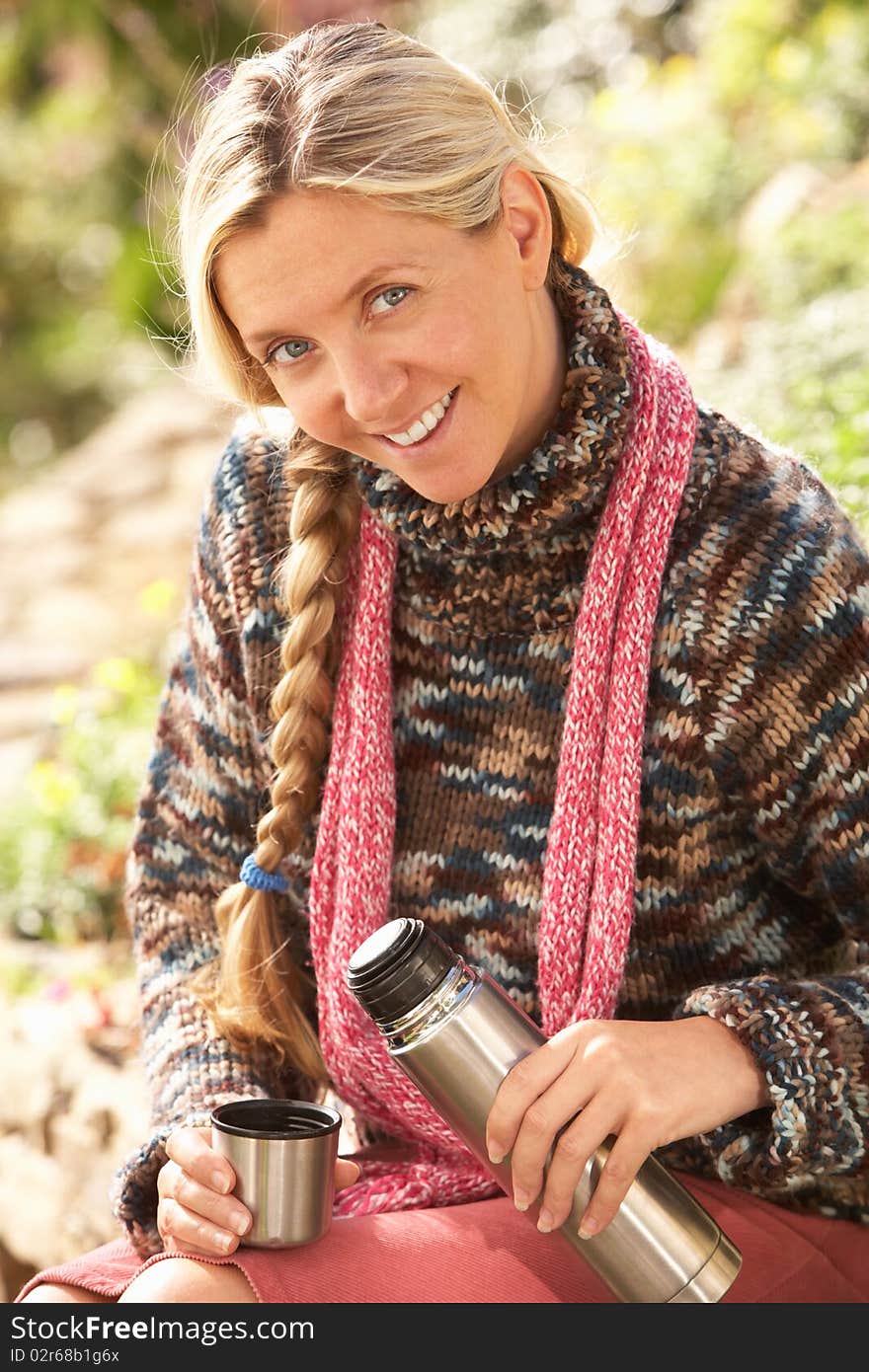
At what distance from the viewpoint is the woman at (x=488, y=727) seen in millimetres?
1604

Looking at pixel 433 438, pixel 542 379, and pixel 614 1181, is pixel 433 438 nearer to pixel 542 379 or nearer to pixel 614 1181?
pixel 542 379

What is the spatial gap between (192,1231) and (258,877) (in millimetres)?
487

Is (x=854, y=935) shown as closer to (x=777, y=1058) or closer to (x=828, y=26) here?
(x=777, y=1058)

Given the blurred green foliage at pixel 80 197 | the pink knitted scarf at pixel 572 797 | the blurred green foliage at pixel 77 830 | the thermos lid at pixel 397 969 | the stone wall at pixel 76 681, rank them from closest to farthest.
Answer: the thermos lid at pixel 397 969 → the pink knitted scarf at pixel 572 797 → the stone wall at pixel 76 681 → the blurred green foliage at pixel 77 830 → the blurred green foliage at pixel 80 197

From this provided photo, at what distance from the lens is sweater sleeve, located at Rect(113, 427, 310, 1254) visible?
6.51ft

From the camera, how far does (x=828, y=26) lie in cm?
659

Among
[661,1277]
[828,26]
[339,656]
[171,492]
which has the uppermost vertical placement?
[828,26]

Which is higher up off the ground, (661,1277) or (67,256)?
(67,256)

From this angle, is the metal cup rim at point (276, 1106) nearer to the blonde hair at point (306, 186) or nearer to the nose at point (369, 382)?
the blonde hair at point (306, 186)

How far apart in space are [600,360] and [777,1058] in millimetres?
831

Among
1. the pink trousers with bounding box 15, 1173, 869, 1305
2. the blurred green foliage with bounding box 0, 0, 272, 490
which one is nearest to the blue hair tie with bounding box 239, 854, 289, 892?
the pink trousers with bounding box 15, 1173, 869, 1305

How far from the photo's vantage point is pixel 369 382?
5.38 feet

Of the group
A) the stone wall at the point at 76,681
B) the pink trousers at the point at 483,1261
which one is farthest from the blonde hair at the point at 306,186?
the stone wall at the point at 76,681

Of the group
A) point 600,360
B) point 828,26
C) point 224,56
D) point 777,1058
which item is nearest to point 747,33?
point 828,26
